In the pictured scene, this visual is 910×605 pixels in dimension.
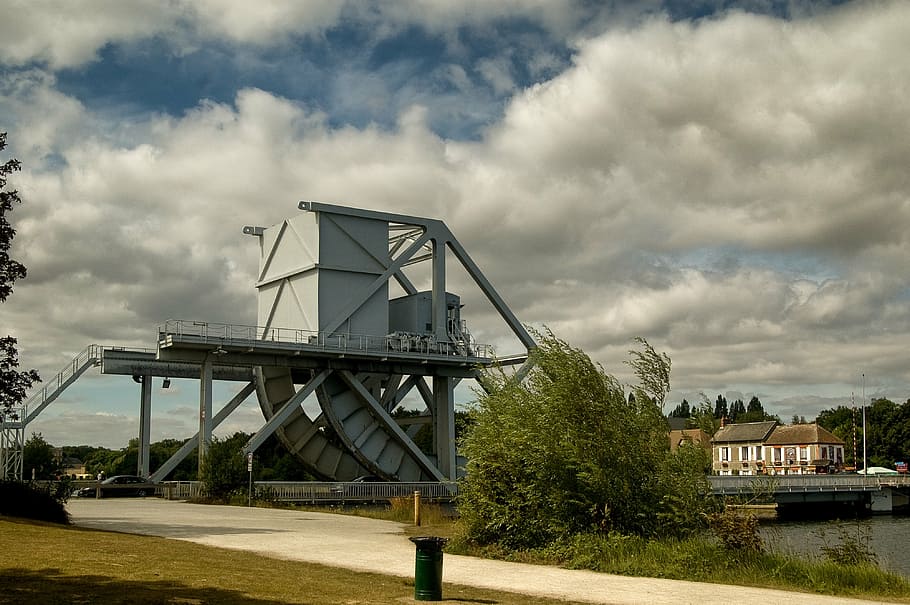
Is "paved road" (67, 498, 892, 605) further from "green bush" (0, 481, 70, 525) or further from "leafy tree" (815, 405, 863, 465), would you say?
"leafy tree" (815, 405, 863, 465)

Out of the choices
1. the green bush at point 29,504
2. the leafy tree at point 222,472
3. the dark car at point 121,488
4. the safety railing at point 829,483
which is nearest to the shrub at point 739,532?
the green bush at point 29,504

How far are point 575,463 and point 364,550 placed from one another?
553 centimetres

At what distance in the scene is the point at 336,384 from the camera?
55.5 m

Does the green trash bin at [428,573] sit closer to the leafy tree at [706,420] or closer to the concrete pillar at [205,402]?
the leafy tree at [706,420]

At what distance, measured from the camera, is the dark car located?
161ft

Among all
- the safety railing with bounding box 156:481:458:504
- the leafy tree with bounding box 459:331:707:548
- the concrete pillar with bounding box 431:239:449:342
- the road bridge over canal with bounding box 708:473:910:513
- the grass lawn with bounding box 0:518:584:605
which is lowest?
the road bridge over canal with bounding box 708:473:910:513

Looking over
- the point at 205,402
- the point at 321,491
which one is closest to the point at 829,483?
the point at 321,491

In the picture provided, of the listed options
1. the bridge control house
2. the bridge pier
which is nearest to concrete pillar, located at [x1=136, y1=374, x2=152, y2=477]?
the bridge pier

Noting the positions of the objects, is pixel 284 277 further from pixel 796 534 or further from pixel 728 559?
pixel 728 559

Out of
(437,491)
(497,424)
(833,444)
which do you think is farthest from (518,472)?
(833,444)

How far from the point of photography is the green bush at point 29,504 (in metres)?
27.0

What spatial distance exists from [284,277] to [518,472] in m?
35.3

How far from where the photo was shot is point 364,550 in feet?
77.6

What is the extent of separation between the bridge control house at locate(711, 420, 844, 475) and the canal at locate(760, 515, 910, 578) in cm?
3759
